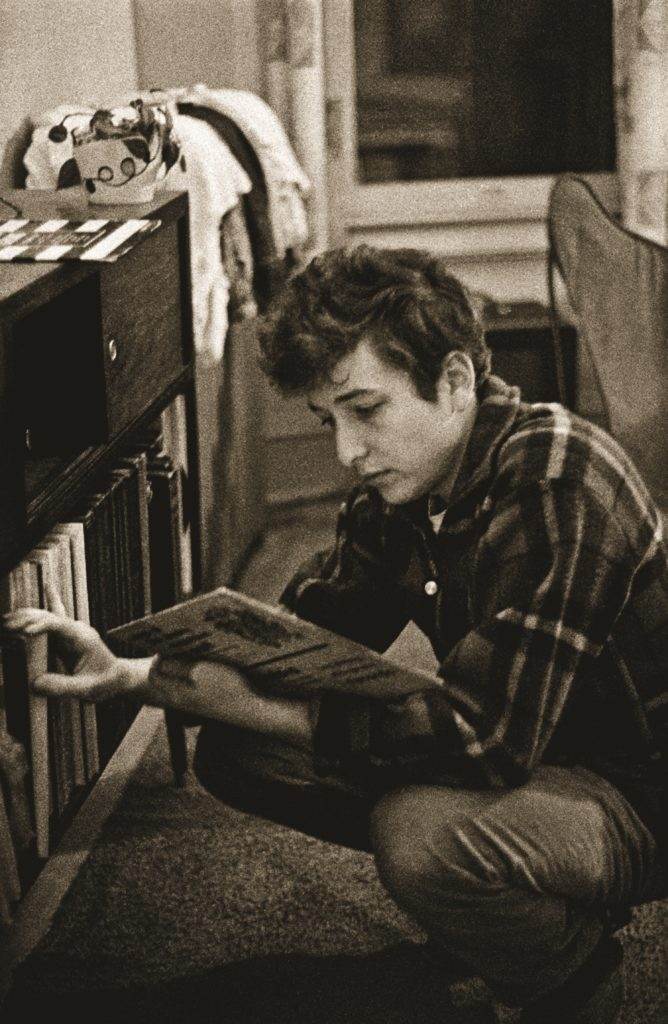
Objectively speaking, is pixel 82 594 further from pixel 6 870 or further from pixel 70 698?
pixel 6 870

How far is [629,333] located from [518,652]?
1308mm

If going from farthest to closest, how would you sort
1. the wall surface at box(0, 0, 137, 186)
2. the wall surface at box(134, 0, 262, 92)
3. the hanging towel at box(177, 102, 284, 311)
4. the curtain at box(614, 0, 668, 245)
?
1. the curtain at box(614, 0, 668, 245)
2. the wall surface at box(134, 0, 262, 92)
3. the hanging towel at box(177, 102, 284, 311)
4. the wall surface at box(0, 0, 137, 186)

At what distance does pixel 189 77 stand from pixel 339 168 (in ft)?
1.51

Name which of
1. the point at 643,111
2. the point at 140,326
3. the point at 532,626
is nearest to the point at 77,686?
the point at 532,626

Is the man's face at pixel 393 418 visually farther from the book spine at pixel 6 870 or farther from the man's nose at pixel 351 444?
the book spine at pixel 6 870

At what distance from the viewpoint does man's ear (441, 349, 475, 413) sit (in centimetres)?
152

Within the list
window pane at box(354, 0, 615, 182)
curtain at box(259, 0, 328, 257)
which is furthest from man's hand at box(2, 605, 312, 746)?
window pane at box(354, 0, 615, 182)

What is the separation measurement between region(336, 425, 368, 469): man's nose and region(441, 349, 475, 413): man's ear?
0.10 metres

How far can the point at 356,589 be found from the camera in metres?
1.77

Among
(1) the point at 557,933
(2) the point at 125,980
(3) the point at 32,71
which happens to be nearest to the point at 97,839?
(2) the point at 125,980

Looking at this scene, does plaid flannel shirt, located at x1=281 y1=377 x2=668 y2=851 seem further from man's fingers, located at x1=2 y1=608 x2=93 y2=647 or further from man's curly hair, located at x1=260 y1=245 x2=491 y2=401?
man's fingers, located at x1=2 y1=608 x2=93 y2=647

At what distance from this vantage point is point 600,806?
1545mm

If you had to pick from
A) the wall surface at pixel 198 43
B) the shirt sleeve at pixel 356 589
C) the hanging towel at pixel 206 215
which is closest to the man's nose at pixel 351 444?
the shirt sleeve at pixel 356 589

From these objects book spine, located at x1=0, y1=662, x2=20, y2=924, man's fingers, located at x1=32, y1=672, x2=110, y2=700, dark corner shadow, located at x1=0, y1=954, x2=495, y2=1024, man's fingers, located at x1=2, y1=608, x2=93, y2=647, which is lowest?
dark corner shadow, located at x1=0, y1=954, x2=495, y2=1024
